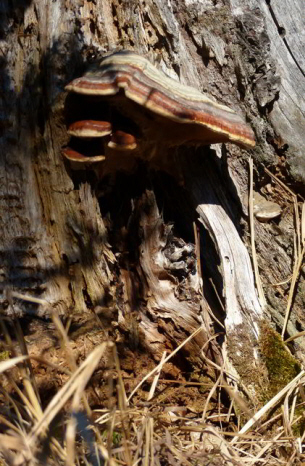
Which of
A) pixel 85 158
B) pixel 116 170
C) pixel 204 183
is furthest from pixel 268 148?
pixel 85 158

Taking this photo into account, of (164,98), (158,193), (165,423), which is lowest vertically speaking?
(165,423)

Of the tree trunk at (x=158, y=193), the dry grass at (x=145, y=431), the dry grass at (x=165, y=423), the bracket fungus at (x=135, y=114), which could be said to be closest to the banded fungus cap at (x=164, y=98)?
the bracket fungus at (x=135, y=114)

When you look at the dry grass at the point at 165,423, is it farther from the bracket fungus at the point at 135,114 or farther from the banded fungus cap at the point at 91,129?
the banded fungus cap at the point at 91,129

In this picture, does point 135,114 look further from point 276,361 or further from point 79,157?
point 276,361

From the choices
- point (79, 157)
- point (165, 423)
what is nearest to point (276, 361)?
point (165, 423)

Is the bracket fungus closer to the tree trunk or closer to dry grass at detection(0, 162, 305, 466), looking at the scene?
the tree trunk

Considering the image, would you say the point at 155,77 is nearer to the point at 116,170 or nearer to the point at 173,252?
the point at 116,170
